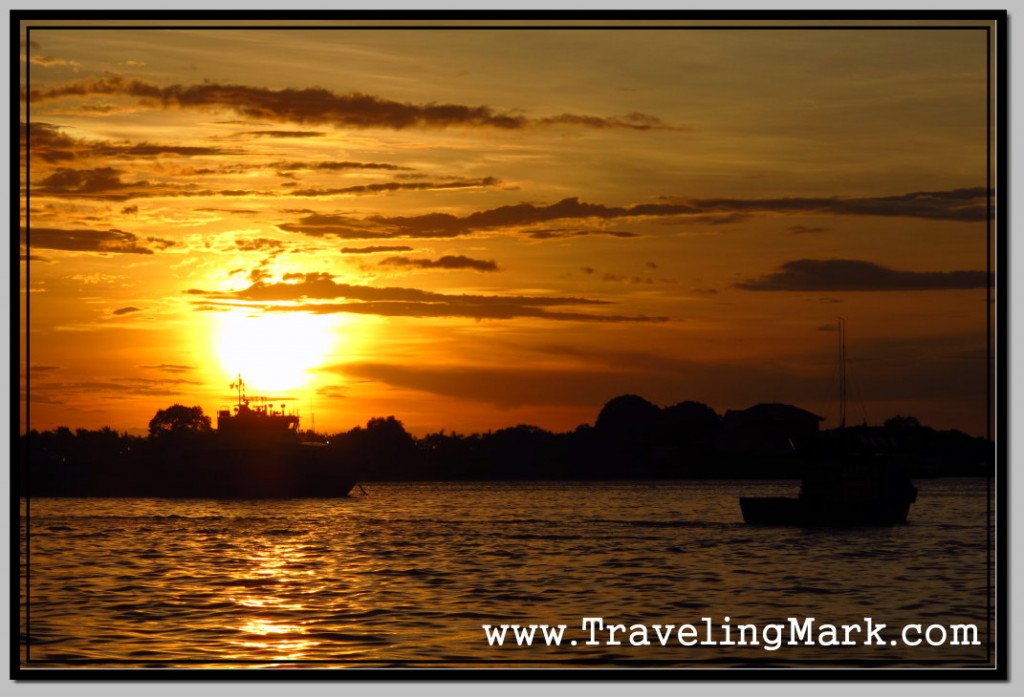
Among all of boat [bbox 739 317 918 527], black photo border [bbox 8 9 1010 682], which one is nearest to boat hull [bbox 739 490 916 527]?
boat [bbox 739 317 918 527]

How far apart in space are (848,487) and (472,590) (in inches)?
1240

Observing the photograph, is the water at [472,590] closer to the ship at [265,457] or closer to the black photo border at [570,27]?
the black photo border at [570,27]

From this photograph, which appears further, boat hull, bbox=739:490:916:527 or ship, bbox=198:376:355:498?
ship, bbox=198:376:355:498

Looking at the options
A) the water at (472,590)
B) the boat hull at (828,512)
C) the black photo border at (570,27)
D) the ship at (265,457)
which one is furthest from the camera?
the ship at (265,457)

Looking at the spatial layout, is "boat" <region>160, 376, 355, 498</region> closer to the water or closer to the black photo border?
the water

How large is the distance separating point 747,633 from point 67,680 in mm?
16284

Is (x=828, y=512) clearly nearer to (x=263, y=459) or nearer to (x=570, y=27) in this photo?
(x=570, y=27)

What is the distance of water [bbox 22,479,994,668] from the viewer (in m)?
25.9

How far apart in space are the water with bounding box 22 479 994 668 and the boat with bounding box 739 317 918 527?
1.15 m

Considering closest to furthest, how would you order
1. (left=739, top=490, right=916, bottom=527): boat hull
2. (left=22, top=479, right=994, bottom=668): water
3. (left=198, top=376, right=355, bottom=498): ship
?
(left=22, top=479, right=994, bottom=668): water, (left=739, top=490, right=916, bottom=527): boat hull, (left=198, top=376, right=355, bottom=498): ship

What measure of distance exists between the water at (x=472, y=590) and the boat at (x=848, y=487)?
1148 millimetres

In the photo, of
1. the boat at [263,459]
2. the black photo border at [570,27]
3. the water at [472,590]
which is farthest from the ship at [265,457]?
the black photo border at [570,27]

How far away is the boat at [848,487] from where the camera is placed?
65.8 metres

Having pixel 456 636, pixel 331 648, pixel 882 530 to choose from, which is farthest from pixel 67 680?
pixel 882 530
